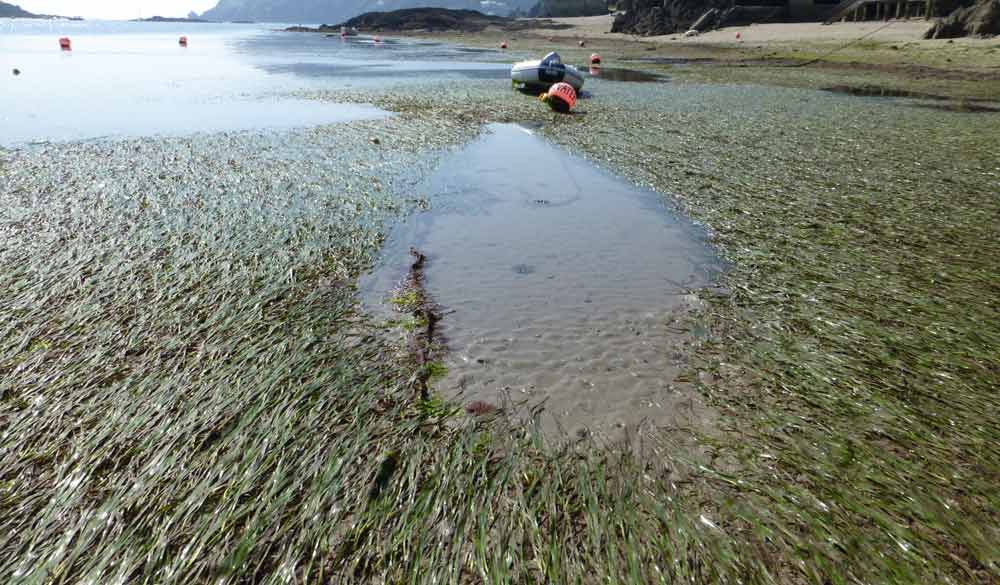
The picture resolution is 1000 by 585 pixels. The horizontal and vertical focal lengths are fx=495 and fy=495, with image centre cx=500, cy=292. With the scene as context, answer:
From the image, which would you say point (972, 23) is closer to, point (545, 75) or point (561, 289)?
point (545, 75)

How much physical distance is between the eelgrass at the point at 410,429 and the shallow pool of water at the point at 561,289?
0.36 metres

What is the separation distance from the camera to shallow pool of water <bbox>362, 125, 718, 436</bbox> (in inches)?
147

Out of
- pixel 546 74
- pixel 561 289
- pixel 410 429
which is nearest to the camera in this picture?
pixel 410 429

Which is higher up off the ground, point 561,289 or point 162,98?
point 162,98

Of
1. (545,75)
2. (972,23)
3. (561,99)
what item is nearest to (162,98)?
(545,75)

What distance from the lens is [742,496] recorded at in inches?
113

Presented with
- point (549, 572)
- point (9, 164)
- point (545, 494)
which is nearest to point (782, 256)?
point (545, 494)

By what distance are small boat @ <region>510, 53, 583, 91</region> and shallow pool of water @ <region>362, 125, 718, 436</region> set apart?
41.0 ft

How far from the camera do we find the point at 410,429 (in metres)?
3.35

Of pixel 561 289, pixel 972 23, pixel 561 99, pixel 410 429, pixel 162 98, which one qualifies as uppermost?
pixel 972 23

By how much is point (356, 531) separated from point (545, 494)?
3.49 feet

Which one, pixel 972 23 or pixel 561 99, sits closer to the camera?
pixel 561 99

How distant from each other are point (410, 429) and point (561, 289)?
2466 millimetres

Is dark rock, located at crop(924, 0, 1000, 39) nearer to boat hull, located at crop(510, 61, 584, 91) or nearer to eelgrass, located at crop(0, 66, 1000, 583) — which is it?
boat hull, located at crop(510, 61, 584, 91)
